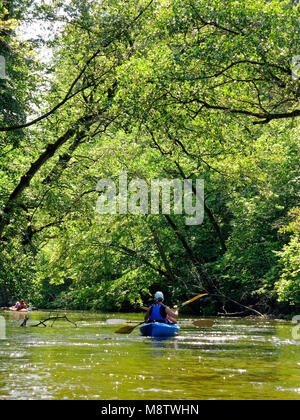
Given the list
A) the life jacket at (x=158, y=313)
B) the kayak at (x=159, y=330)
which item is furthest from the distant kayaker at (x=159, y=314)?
the kayak at (x=159, y=330)

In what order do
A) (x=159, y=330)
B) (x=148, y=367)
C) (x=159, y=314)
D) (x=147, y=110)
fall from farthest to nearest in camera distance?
(x=159, y=314)
(x=159, y=330)
(x=147, y=110)
(x=148, y=367)

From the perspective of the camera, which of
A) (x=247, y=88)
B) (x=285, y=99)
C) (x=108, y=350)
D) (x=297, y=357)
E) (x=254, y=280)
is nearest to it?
(x=297, y=357)

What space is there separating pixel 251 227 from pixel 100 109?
38.3 ft

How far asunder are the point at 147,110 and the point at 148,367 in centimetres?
600

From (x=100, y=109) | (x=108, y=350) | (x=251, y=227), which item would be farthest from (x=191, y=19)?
(x=251, y=227)

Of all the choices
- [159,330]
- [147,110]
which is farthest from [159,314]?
[147,110]

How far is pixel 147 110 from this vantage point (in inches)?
509

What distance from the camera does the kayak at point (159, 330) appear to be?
50.9 feet

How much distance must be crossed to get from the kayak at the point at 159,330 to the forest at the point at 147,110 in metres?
3.45

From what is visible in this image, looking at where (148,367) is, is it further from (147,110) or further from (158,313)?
(158,313)

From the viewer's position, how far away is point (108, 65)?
15.3 meters

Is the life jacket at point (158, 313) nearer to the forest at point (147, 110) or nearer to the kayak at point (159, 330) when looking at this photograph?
the kayak at point (159, 330)

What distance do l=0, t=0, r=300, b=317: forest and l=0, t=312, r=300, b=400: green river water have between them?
10.8ft
